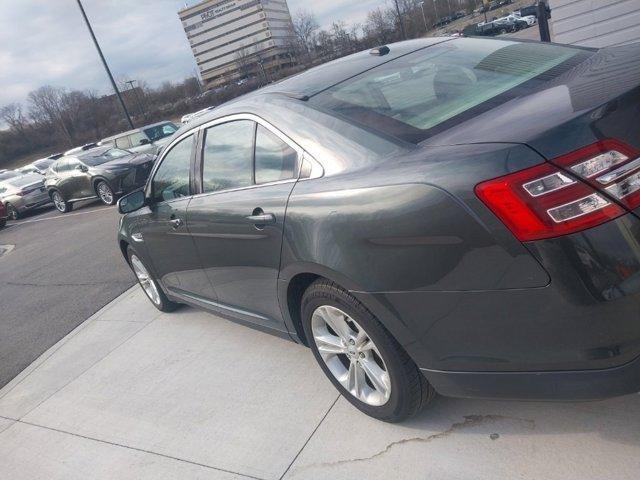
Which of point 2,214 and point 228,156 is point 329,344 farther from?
point 2,214

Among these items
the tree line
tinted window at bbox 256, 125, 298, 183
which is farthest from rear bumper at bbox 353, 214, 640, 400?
the tree line

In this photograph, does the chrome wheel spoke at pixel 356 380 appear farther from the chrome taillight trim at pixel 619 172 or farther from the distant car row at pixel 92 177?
the distant car row at pixel 92 177

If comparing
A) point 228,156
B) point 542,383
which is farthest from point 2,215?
point 542,383

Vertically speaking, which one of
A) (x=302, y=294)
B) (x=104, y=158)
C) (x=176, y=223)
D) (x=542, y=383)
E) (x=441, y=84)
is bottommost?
(x=542, y=383)

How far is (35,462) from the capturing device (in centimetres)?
336

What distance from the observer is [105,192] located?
13406 mm

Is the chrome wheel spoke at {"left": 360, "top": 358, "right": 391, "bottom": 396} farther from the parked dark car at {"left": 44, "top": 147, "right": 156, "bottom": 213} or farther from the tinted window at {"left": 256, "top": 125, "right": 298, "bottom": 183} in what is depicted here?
the parked dark car at {"left": 44, "top": 147, "right": 156, "bottom": 213}

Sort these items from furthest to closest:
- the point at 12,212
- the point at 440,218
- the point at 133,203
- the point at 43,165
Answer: the point at 43,165
the point at 12,212
the point at 133,203
the point at 440,218

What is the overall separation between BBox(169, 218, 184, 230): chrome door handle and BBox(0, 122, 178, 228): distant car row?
31.0ft

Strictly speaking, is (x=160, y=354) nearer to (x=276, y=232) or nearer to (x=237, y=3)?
(x=276, y=232)

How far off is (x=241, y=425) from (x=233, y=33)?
111 meters

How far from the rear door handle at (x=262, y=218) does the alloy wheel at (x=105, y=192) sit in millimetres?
11408

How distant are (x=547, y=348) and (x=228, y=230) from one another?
181cm

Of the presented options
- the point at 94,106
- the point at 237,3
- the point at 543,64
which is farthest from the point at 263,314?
the point at 237,3
